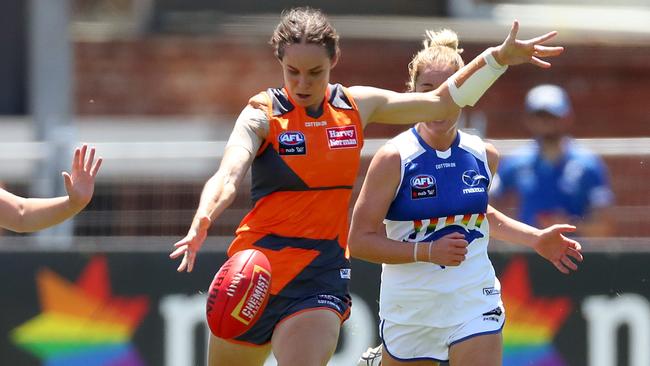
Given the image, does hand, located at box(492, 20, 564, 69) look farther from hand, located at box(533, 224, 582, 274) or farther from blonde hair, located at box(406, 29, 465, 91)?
hand, located at box(533, 224, 582, 274)

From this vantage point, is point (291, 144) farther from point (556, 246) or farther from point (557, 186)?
point (557, 186)

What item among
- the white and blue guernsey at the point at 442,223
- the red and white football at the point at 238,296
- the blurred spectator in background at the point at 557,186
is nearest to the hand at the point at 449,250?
the white and blue guernsey at the point at 442,223

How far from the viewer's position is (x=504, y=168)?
31.9 ft

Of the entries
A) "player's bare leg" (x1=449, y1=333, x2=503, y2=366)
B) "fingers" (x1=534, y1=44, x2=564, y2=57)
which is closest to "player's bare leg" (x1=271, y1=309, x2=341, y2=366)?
"player's bare leg" (x1=449, y1=333, x2=503, y2=366)

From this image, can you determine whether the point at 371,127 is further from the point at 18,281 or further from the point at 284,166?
the point at 284,166

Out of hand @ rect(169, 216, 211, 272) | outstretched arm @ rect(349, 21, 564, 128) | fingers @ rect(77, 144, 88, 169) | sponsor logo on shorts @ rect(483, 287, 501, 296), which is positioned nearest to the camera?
hand @ rect(169, 216, 211, 272)

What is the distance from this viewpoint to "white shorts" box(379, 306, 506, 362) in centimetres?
640

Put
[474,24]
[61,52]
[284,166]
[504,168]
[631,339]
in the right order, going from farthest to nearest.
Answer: [474,24] → [61,52] → [504,168] → [631,339] → [284,166]

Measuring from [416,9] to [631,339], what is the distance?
666cm

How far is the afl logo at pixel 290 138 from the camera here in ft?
20.0

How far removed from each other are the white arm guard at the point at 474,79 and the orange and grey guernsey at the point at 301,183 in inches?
18.6

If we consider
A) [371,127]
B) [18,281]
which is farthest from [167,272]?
[371,127]

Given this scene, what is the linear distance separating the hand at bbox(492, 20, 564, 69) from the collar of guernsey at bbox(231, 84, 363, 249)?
2.32 ft

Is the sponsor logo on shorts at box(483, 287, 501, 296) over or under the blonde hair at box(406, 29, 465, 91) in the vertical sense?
under
